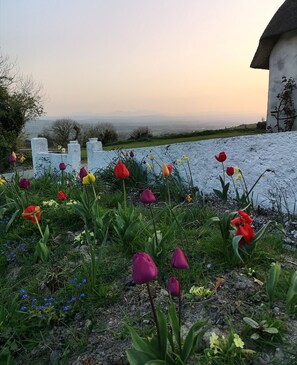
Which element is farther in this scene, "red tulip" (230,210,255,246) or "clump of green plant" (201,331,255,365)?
"red tulip" (230,210,255,246)

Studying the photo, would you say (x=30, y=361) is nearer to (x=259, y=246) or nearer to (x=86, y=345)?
(x=86, y=345)

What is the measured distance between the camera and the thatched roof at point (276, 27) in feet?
28.5

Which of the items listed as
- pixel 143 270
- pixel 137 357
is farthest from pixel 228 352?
pixel 143 270

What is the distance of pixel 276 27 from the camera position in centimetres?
899

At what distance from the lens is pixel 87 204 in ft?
12.2

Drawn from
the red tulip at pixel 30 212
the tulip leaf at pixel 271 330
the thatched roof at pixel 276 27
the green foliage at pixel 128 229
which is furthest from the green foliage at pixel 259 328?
the thatched roof at pixel 276 27

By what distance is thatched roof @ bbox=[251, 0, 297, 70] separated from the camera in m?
8.68

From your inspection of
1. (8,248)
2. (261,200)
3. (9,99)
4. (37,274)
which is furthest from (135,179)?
(9,99)

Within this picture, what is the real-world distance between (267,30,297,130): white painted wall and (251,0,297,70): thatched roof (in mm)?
228

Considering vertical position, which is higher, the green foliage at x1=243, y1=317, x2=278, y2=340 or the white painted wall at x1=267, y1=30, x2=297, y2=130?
the white painted wall at x1=267, y1=30, x2=297, y2=130

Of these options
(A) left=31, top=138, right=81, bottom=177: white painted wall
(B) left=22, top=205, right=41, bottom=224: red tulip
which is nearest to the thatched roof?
(A) left=31, top=138, right=81, bottom=177: white painted wall

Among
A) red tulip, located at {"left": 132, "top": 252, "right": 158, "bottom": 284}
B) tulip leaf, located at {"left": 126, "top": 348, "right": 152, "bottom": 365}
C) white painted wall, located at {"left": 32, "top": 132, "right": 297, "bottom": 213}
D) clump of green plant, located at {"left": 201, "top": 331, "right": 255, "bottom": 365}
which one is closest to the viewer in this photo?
red tulip, located at {"left": 132, "top": 252, "right": 158, "bottom": 284}

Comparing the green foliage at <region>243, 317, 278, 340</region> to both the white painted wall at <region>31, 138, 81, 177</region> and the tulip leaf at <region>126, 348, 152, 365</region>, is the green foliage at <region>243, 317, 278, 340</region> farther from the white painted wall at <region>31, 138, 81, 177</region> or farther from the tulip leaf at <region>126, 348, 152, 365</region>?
the white painted wall at <region>31, 138, 81, 177</region>

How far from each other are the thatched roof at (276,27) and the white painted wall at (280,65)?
228 mm
